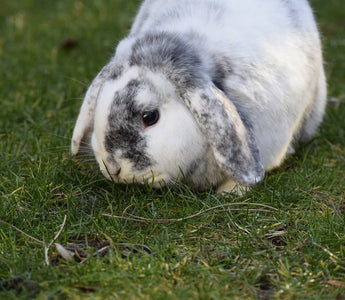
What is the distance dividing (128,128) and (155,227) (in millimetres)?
520

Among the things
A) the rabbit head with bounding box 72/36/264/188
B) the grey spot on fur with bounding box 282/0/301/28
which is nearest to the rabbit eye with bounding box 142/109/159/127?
the rabbit head with bounding box 72/36/264/188

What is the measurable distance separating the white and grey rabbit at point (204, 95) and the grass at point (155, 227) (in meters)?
0.18

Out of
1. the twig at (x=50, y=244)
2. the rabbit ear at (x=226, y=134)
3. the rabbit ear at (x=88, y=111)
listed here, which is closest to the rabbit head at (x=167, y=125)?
the rabbit ear at (x=226, y=134)

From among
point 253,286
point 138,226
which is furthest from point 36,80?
point 253,286

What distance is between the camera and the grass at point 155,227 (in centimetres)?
275

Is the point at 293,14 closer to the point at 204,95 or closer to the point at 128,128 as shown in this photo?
the point at 204,95

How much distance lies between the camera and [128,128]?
3418 mm

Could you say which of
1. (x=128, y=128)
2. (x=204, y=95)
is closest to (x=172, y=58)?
(x=204, y=95)

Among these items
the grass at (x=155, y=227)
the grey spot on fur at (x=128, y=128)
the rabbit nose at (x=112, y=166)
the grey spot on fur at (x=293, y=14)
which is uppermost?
the grey spot on fur at (x=293, y=14)

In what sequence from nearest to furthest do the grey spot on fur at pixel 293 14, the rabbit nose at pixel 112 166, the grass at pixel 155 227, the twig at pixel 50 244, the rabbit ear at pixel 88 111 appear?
the grass at pixel 155 227 < the twig at pixel 50 244 < the rabbit nose at pixel 112 166 < the rabbit ear at pixel 88 111 < the grey spot on fur at pixel 293 14

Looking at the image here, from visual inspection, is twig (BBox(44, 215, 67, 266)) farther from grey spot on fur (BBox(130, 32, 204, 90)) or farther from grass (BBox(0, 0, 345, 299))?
grey spot on fur (BBox(130, 32, 204, 90))

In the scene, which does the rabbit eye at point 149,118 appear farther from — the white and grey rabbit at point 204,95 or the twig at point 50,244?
the twig at point 50,244

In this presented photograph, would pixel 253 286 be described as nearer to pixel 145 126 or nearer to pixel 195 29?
pixel 145 126

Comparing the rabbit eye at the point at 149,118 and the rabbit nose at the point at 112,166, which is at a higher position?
the rabbit eye at the point at 149,118
